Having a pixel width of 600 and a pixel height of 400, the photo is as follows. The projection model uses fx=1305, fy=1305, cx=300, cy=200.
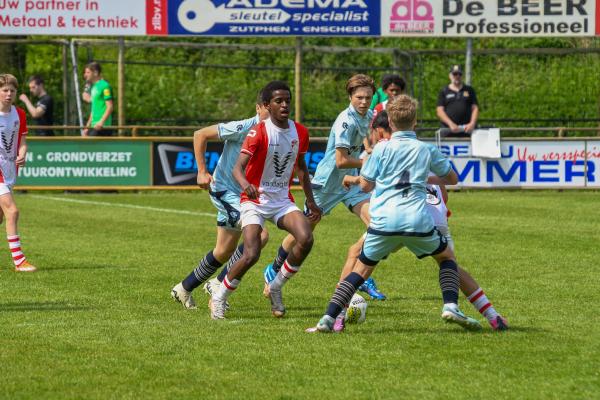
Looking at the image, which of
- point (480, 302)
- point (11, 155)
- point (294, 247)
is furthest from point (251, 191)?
point (11, 155)

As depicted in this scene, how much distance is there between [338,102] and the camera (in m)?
31.1

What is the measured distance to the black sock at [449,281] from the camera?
8594mm

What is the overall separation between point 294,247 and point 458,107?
13.9 meters

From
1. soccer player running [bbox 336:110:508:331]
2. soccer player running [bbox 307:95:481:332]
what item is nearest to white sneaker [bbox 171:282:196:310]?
soccer player running [bbox 336:110:508:331]

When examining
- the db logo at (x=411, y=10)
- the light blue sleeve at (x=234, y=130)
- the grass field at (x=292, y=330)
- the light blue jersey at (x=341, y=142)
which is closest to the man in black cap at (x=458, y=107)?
the db logo at (x=411, y=10)

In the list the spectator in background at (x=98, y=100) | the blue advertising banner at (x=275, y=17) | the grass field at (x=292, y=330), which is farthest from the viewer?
the blue advertising banner at (x=275, y=17)

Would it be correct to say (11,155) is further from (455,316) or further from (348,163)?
(455,316)

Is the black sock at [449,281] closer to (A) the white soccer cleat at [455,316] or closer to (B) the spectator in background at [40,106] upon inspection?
(A) the white soccer cleat at [455,316]

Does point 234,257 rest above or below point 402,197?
below

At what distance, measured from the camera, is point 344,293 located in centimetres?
861

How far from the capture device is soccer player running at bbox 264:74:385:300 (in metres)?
10.6

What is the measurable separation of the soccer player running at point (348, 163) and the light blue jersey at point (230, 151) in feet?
2.49

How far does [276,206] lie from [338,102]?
21603 mm

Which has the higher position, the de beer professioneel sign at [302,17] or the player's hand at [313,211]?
the de beer professioneel sign at [302,17]
